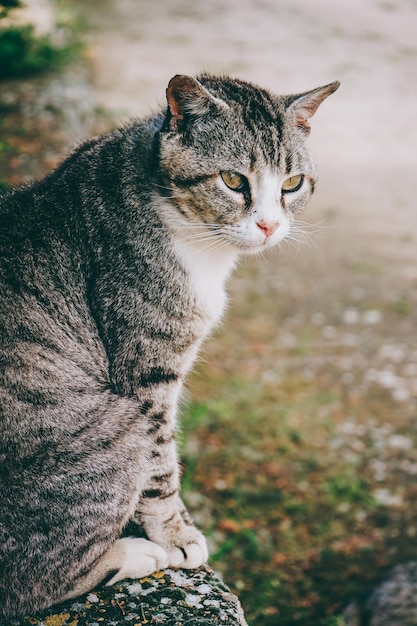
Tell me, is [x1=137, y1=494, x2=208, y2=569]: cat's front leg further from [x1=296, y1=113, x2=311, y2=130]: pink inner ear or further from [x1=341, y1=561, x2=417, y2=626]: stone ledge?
[x1=296, y1=113, x2=311, y2=130]: pink inner ear

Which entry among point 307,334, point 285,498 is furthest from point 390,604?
point 307,334

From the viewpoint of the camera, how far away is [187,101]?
2531 millimetres

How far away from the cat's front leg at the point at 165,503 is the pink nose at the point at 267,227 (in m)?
0.82

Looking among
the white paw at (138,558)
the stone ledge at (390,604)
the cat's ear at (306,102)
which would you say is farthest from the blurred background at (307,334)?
the cat's ear at (306,102)

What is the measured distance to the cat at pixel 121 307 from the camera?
2279 millimetres

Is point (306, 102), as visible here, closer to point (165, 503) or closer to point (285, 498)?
point (165, 503)

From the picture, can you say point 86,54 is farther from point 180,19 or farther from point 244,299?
point 244,299

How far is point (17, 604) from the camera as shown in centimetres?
222

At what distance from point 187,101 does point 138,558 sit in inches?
69.0

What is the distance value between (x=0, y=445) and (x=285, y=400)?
327 cm

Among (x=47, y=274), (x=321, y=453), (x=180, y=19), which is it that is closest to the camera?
(x=47, y=274)

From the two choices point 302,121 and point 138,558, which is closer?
point 138,558

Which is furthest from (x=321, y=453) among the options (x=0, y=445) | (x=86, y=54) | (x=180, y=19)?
(x=180, y=19)

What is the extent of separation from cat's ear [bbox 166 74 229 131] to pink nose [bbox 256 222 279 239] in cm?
48
